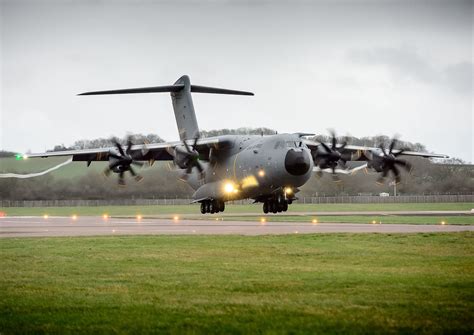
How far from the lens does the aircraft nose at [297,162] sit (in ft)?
130

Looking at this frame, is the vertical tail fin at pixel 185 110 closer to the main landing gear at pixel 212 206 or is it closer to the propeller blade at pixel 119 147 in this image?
the main landing gear at pixel 212 206

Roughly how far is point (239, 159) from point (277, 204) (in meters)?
3.79

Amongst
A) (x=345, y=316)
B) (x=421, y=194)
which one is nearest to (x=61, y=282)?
(x=345, y=316)

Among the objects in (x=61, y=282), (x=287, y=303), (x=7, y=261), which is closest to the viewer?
A: (x=287, y=303)

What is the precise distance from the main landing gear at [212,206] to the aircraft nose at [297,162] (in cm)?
853

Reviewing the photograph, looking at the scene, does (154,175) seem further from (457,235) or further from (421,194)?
(457,235)

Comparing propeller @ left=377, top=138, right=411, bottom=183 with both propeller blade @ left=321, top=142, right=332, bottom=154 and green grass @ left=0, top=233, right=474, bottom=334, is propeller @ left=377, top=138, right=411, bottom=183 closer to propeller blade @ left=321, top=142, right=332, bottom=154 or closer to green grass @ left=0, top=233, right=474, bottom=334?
propeller blade @ left=321, top=142, right=332, bottom=154

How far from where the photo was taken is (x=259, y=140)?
44.8 metres

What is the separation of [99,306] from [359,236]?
14260 millimetres

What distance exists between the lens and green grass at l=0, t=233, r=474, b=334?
30.5 feet

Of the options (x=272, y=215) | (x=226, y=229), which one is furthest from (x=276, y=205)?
(x=226, y=229)

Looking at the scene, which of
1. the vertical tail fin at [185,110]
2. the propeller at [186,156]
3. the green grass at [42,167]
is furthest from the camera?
the green grass at [42,167]

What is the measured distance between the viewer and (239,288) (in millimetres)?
12320

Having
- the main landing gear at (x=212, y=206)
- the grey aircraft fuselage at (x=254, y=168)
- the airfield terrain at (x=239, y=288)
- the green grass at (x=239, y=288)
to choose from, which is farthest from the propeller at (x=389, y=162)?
the green grass at (x=239, y=288)
